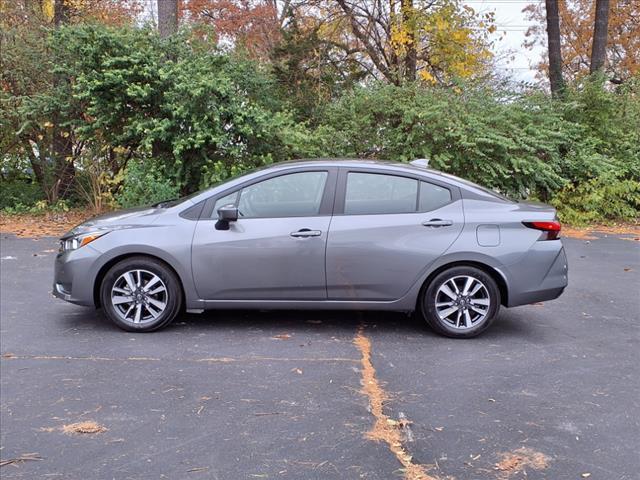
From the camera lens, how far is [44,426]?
367cm

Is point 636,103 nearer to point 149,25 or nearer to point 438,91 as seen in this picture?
point 438,91

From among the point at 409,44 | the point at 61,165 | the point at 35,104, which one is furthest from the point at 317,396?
the point at 409,44

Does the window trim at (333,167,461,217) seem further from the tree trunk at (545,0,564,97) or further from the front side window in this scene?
the tree trunk at (545,0,564,97)

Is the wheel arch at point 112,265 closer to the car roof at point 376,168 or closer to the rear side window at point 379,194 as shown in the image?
the car roof at point 376,168

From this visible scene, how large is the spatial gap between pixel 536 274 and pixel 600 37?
44.2ft

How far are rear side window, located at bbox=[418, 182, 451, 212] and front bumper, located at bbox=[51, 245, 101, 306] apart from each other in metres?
2.83

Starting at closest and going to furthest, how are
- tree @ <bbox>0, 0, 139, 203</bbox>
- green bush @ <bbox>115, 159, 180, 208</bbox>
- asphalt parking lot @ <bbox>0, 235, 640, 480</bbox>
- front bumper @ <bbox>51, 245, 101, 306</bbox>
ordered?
1. asphalt parking lot @ <bbox>0, 235, 640, 480</bbox>
2. front bumper @ <bbox>51, 245, 101, 306</bbox>
3. green bush @ <bbox>115, 159, 180, 208</bbox>
4. tree @ <bbox>0, 0, 139, 203</bbox>

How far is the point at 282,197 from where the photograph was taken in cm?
546

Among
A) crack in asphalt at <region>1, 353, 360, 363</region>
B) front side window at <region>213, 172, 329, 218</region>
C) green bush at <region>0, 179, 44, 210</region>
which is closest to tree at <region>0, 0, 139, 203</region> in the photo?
green bush at <region>0, 179, 44, 210</region>

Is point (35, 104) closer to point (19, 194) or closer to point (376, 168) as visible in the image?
point (19, 194)

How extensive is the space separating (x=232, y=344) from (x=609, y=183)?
10.4m

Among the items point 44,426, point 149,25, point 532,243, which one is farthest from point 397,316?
point 149,25

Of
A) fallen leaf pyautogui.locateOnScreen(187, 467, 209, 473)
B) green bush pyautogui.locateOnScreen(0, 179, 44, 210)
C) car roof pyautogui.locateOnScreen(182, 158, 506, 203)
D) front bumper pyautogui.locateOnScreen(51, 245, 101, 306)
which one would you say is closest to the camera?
fallen leaf pyautogui.locateOnScreen(187, 467, 209, 473)

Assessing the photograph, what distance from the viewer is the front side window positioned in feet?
17.8
